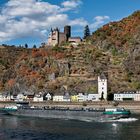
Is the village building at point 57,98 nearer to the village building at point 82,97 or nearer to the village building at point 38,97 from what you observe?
the village building at point 38,97

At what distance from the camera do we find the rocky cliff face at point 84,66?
156625mm

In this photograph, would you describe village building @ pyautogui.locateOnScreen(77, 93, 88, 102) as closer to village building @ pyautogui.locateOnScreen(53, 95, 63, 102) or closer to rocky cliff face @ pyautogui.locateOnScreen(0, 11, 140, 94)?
rocky cliff face @ pyautogui.locateOnScreen(0, 11, 140, 94)

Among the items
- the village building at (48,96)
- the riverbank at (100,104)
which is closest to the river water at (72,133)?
the riverbank at (100,104)

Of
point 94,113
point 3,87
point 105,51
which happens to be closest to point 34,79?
point 3,87

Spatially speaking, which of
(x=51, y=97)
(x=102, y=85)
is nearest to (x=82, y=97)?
(x=102, y=85)

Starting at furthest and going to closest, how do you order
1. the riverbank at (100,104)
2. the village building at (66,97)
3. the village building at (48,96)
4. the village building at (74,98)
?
the village building at (48,96)
the village building at (66,97)
the village building at (74,98)
the riverbank at (100,104)

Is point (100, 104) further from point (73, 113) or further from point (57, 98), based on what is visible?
point (73, 113)

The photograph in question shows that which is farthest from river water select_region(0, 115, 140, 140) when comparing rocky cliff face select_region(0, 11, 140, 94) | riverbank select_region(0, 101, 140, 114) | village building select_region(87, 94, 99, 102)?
rocky cliff face select_region(0, 11, 140, 94)

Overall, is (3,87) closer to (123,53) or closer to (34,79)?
(34,79)

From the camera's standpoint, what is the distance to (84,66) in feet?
548

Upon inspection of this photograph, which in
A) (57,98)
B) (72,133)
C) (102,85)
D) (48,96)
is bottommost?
(72,133)

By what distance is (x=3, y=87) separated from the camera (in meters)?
180

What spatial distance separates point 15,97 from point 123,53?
1937 inches

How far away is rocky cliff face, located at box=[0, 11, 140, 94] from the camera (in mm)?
156625
